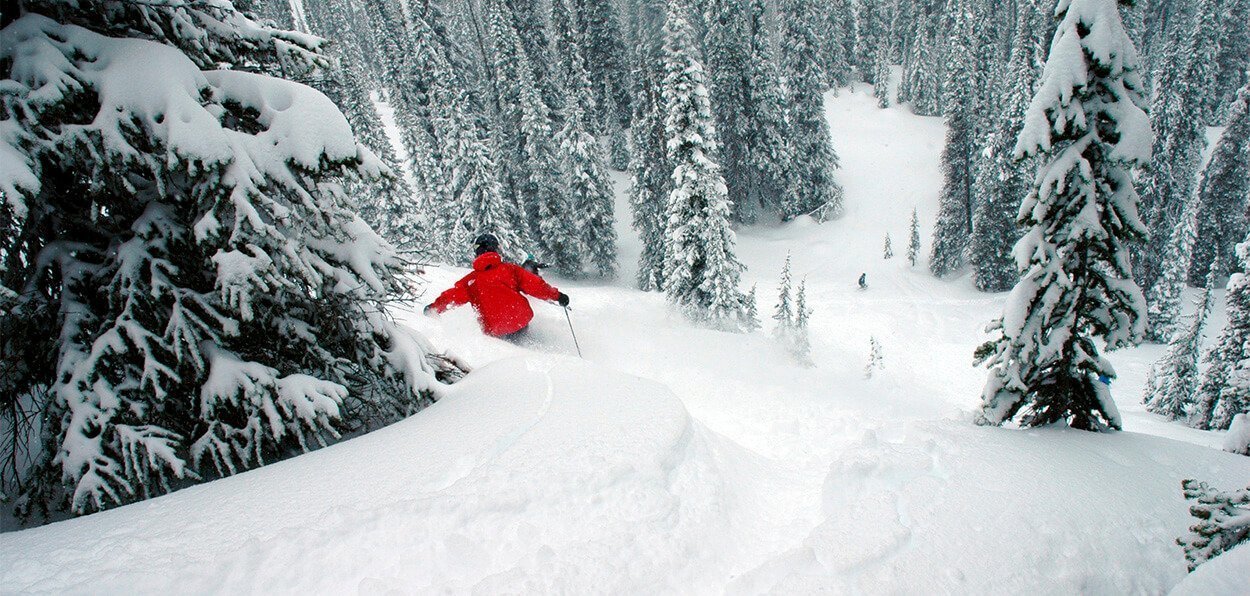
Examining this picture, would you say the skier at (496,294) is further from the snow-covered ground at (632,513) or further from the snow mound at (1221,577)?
the snow mound at (1221,577)

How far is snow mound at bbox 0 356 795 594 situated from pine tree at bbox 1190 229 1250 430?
1469 centimetres

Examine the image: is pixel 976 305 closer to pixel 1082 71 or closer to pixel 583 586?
pixel 1082 71

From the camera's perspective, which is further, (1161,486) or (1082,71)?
(1082,71)

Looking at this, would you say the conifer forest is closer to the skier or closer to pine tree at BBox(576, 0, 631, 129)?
the skier

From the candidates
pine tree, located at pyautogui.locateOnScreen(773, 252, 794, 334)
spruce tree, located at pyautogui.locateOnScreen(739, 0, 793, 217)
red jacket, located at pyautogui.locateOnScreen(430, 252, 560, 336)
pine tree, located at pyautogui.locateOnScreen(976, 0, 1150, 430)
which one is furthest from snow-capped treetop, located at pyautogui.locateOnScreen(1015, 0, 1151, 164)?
spruce tree, located at pyautogui.locateOnScreen(739, 0, 793, 217)

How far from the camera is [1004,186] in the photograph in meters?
30.5

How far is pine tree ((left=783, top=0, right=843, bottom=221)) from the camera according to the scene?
Answer: 1566 inches

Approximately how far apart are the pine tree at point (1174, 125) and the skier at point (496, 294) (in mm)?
40011

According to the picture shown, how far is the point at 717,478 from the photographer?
15.2 ft

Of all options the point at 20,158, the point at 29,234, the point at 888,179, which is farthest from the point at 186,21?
the point at 888,179

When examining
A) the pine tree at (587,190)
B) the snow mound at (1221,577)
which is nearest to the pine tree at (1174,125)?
the pine tree at (587,190)

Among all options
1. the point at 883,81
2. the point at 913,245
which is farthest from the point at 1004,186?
the point at 883,81

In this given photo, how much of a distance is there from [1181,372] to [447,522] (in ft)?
93.2

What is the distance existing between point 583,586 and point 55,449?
432 centimetres
